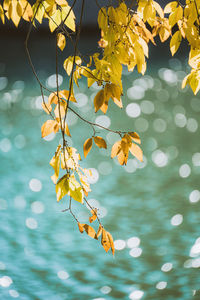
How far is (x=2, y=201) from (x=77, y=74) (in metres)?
1.67

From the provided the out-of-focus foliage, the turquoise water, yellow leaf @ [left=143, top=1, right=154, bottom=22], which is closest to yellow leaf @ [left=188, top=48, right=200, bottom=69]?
the out-of-focus foliage

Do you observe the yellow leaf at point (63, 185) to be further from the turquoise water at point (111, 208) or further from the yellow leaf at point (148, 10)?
the turquoise water at point (111, 208)

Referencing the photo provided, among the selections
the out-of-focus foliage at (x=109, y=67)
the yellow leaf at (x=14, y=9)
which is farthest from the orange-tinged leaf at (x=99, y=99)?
the yellow leaf at (x=14, y=9)

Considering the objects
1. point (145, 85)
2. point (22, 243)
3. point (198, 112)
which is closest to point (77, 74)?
point (22, 243)

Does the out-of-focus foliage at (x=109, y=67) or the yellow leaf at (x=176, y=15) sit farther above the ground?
the yellow leaf at (x=176, y=15)

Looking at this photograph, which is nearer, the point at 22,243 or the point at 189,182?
the point at 22,243

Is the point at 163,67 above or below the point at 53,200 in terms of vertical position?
above

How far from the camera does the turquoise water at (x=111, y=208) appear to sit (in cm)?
171

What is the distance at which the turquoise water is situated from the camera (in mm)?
1705

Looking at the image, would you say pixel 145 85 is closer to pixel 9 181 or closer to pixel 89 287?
pixel 9 181

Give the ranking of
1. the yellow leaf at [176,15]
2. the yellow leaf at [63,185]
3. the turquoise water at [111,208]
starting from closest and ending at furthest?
the yellow leaf at [63,185]
the yellow leaf at [176,15]
the turquoise water at [111,208]

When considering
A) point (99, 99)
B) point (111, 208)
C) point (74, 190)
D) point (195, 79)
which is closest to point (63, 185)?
point (74, 190)

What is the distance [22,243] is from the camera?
1.95 meters

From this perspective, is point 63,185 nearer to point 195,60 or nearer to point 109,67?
point 109,67
